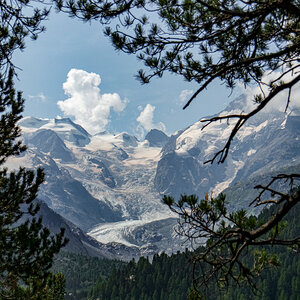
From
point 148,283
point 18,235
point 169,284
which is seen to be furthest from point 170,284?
point 18,235

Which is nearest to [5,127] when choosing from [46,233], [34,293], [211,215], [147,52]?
[46,233]

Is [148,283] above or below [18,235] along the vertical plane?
below

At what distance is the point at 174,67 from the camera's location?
839cm

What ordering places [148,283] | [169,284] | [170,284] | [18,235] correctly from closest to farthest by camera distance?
[18,235]
[170,284]
[169,284]
[148,283]

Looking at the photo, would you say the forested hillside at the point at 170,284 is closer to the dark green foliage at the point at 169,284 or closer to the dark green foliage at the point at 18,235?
the dark green foliage at the point at 169,284

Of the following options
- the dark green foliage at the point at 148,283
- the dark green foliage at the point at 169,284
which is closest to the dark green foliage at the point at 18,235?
the dark green foliage at the point at 169,284

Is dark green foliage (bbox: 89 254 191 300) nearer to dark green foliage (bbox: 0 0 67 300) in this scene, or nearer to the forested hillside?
the forested hillside

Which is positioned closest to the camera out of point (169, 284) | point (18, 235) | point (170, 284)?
point (18, 235)

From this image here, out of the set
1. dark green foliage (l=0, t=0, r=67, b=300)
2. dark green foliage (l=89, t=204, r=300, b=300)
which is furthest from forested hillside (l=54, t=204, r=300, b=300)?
dark green foliage (l=0, t=0, r=67, b=300)

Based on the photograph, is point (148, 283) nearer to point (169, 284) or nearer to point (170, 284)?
point (169, 284)

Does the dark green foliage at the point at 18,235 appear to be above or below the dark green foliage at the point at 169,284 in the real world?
above

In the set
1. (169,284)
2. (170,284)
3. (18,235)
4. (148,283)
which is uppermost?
(18,235)

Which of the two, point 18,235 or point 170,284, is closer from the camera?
point 18,235

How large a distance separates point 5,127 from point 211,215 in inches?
515
